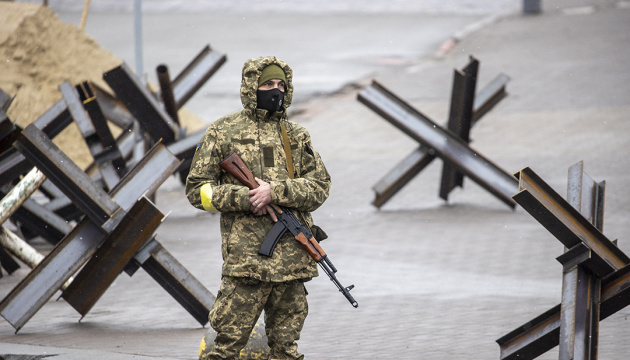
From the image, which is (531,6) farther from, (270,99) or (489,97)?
(270,99)

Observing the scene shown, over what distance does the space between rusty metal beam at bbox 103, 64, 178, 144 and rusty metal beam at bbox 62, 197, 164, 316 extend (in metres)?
3.38

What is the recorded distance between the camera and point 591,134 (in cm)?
1435

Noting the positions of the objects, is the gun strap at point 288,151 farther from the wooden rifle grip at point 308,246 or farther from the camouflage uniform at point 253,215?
the wooden rifle grip at point 308,246

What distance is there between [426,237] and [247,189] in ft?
18.1

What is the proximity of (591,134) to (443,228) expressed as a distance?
511 cm

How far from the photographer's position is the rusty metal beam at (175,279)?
20.7ft

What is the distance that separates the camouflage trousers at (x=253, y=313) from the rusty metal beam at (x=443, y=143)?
19.8ft

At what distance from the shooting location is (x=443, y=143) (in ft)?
35.3

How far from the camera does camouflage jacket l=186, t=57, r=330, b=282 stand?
4633 millimetres

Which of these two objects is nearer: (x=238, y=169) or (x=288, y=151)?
(x=238, y=169)

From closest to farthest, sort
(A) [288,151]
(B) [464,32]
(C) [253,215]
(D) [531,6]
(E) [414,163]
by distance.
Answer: (C) [253,215]
(A) [288,151]
(E) [414,163]
(B) [464,32]
(D) [531,6]

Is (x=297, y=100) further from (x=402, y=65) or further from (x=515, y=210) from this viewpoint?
(x=515, y=210)

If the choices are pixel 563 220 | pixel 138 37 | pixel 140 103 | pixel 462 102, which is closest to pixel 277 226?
pixel 563 220

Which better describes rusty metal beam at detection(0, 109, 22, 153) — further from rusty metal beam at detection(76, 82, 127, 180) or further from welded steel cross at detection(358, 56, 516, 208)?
welded steel cross at detection(358, 56, 516, 208)
